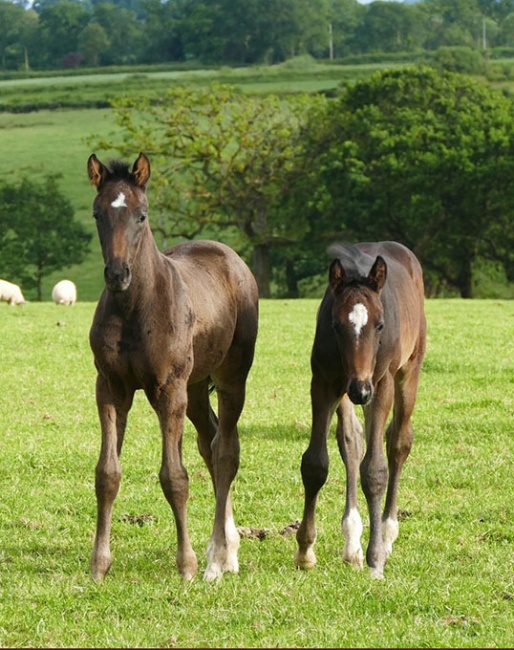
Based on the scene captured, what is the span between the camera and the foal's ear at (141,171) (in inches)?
285

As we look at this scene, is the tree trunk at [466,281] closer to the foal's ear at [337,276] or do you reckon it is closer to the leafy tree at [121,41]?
the foal's ear at [337,276]

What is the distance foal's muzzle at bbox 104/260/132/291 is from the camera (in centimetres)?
671

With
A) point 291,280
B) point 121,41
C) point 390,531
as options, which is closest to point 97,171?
point 390,531

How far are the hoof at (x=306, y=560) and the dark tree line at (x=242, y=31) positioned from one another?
127 m

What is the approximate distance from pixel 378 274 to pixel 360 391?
0.88 metres

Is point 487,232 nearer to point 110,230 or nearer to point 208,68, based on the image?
point 110,230

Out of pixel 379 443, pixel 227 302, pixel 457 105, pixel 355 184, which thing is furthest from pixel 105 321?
pixel 457 105

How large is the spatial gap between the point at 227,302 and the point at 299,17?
135426mm

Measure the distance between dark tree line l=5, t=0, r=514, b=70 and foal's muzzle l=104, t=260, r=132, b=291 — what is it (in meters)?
127

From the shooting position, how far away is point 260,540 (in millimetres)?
8391

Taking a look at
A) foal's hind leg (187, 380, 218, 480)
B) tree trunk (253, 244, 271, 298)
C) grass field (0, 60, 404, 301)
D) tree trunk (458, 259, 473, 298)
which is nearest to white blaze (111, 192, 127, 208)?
foal's hind leg (187, 380, 218, 480)

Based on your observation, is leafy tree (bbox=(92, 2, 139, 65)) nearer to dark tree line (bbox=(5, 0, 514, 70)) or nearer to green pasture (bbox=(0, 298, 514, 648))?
dark tree line (bbox=(5, 0, 514, 70))

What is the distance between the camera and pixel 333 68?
11519cm

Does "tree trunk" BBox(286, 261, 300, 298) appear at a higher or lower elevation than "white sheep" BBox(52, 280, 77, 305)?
lower
